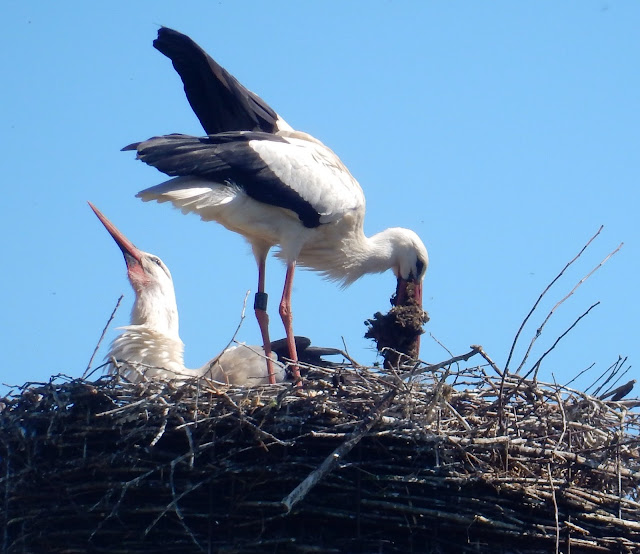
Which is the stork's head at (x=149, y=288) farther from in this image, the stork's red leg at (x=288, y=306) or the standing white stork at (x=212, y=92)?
the standing white stork at (x=212, y=92)

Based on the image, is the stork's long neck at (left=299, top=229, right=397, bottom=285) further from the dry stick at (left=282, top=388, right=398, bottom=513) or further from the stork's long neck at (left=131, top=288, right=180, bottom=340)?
the dry stick at (left=282, top=388, right=398, bottom=513)

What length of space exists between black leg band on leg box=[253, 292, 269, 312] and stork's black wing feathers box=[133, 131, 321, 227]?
0.66 m

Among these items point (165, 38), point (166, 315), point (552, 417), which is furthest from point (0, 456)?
point (165, 38)

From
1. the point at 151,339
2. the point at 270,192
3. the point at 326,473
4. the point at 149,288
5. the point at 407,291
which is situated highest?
the point at 407,291

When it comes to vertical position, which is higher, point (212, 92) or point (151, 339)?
point (212, 92)

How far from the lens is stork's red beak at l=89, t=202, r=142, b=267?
20.8 feet

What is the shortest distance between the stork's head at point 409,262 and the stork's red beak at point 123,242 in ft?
5.09

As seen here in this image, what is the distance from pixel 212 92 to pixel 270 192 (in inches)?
30.4

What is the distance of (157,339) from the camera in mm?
5762

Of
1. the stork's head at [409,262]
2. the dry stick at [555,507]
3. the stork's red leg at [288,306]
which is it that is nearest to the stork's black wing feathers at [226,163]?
the stork's red leg at [288,306]

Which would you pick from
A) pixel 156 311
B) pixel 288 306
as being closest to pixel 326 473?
pixel 156 311

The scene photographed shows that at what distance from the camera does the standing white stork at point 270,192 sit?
19.3ft

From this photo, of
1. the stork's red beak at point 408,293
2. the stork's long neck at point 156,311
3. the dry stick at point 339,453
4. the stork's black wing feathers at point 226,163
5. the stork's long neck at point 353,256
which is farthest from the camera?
the stork's red beak at point 408,293

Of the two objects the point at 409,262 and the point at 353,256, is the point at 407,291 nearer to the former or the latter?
the point at 409,262
